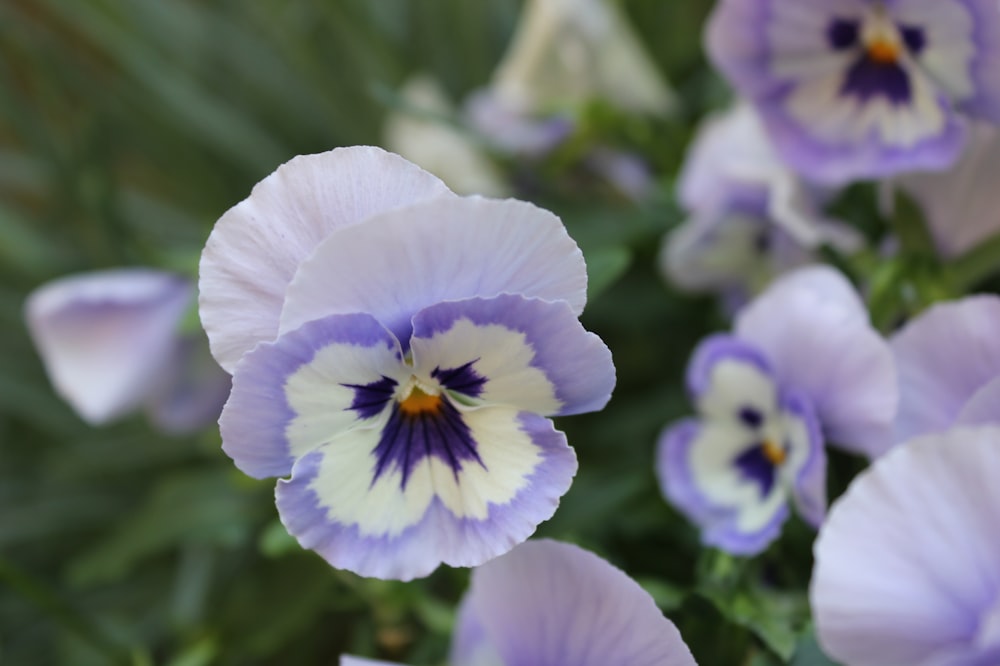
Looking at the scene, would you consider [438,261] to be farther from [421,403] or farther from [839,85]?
[839,85]

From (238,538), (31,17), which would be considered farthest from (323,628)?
(31,17)

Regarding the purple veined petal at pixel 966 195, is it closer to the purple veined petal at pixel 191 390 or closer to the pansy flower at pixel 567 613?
the pansy flower at pixel 567 613

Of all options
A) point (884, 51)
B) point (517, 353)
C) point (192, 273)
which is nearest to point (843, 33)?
point (884, 51)

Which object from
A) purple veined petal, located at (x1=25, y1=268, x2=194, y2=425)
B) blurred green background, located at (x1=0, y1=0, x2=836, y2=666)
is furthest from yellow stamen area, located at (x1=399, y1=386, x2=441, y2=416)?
purple veined petal, located at (x1=25, y1=268, x2=194, y2=425)

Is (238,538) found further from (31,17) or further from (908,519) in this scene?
(31,17)

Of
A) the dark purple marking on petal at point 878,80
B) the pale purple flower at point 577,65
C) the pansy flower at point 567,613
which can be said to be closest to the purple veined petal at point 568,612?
the pansy flower at point 567,613

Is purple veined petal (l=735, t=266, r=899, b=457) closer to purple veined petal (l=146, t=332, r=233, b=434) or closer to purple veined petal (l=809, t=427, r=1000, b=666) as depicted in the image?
purple veined petal (l=809, t=427, r=1000, b=666)
